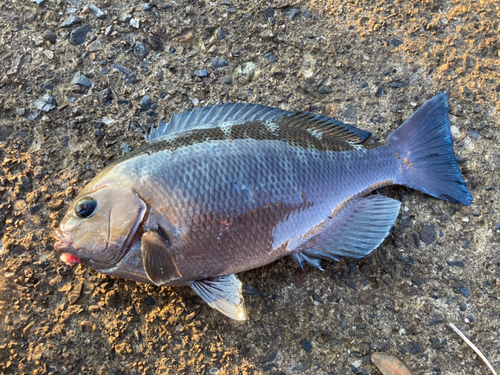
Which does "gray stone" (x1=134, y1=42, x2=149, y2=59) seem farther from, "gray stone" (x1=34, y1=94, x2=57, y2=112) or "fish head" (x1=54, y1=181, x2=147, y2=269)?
"fish head" (x1=54, y1=181, x2=147, y2=269)

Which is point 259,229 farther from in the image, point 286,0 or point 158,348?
point 286,0

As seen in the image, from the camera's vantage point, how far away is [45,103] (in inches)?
85.1

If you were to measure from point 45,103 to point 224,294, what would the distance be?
158cm

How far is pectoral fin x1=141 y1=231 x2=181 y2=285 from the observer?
1.66 meters

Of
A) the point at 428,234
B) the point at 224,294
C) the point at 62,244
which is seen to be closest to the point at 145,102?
the point at 62,244

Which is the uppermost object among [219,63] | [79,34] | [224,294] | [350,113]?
[79,34]

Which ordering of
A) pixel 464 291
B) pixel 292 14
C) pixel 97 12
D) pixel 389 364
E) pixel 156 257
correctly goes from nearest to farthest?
1. pixel 156 257
2. pixel 389 364
3. pixel 464 291
4. pixel 97 12
5. pixel 292 14

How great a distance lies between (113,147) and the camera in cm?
214

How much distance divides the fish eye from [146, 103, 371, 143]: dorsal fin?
1.47ft

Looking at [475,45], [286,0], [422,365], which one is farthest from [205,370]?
[475,45]

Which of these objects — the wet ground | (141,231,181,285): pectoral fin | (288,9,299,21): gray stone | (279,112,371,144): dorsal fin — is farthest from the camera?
(288,9,299,21): gray stone

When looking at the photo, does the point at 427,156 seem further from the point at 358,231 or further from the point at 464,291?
the point at 464,291

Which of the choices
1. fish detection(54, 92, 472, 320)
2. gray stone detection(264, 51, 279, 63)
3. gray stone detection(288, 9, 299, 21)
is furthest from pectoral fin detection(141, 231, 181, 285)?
gray stone detection(288, 9, 299, 21)

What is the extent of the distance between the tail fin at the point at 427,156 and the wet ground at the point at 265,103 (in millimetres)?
135
